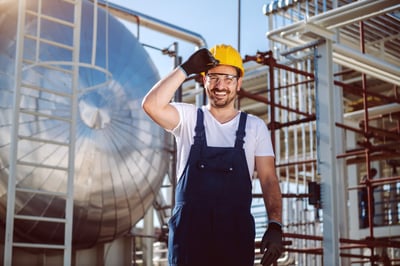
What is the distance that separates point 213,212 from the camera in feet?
11.4

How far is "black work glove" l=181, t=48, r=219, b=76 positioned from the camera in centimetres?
363

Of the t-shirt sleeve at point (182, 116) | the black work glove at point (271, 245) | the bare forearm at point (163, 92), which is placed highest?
the bare forearm at point (163, 92)

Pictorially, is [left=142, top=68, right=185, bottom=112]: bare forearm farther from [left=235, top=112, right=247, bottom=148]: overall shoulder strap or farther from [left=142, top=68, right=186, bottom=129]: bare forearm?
[left=235, top=112, right=247, bottom=148]: overall shoulder strap

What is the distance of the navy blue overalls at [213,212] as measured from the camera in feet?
11.4

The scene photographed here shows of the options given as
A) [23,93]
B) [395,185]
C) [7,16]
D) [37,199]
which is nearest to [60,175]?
[37,199]

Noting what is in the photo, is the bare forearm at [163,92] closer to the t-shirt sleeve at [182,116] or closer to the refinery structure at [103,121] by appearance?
the t-shirt sleeve at [182,116]

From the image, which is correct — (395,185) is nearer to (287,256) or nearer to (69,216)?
(287,256)

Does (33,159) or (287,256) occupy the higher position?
(33,159)

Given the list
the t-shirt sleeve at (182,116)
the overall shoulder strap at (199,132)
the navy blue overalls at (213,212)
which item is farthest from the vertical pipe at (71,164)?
the navy blue overalls at (213,212)

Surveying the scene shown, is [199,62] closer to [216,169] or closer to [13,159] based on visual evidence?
[216,169]

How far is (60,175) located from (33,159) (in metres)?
0.46

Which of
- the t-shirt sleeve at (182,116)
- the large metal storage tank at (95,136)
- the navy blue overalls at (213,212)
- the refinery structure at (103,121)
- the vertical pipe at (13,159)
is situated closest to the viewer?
the navy blue overalls at (213,212)

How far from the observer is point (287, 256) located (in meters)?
13.6

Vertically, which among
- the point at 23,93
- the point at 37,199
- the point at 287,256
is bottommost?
the point at 287,256
